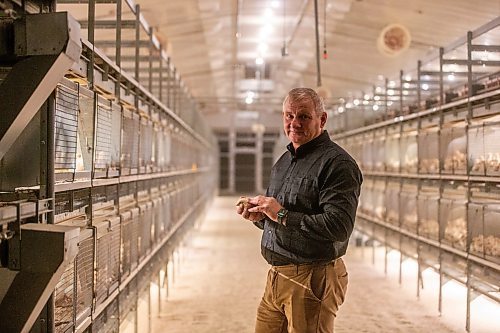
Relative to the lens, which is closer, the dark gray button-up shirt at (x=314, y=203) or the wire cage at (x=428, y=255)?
the dark gray button-up shirt at (x=314, y=203)

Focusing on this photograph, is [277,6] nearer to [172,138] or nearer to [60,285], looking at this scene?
[172,138]

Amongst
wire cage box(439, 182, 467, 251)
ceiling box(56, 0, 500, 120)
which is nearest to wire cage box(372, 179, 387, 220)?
ceiling box(56, 0, 500, 120)

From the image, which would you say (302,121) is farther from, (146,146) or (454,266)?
(454,266)

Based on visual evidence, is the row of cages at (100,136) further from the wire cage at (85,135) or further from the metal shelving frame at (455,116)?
the metal shelving frame at (455,116)

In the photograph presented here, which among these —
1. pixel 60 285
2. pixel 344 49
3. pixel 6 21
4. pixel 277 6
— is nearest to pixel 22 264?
pixel 60 285

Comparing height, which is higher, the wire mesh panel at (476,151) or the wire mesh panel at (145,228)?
the wire mesh panel at (476,151)

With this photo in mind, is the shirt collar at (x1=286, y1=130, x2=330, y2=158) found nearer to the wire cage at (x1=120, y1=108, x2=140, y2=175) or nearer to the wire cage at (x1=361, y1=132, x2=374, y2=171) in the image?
the wire cage at (x1=120, y1=108, x2=140, y2=175)

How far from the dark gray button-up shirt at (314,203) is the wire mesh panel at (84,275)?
0.83 meters

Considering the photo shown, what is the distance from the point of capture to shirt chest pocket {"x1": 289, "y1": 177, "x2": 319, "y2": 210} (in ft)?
8.06

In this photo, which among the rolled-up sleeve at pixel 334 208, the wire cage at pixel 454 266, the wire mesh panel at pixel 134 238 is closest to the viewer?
the rolled-up sleeve at pixel 334 208

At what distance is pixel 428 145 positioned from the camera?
6230mm

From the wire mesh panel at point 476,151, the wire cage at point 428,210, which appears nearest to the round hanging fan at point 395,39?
the wire cage at point 428,210

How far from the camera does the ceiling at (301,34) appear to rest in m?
9.79

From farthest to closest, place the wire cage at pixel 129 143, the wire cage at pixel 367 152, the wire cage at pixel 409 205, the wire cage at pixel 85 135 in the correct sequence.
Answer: the wire cage at pixel 367 152, the wire cage at pixel 409 205, the wire cage at pixel 129 143, the wire cage at pixel 85 135
